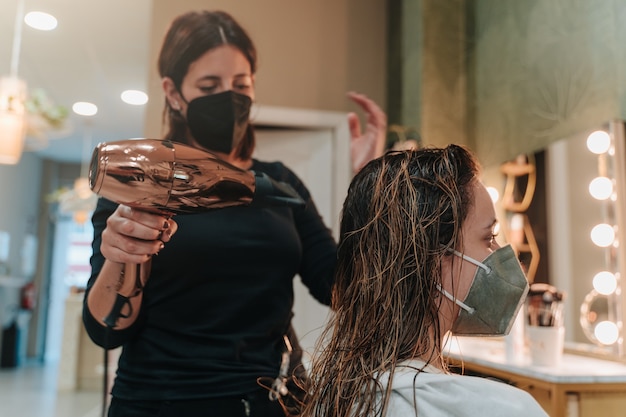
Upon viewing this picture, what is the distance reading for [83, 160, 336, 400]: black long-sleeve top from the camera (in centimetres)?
100

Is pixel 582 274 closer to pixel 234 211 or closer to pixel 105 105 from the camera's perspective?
pixel 234 211

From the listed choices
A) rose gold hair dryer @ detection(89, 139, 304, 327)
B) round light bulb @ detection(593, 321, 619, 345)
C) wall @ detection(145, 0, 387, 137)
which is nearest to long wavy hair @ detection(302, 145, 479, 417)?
rose gold hair dryer @ detection(89, 139, 304, 327)

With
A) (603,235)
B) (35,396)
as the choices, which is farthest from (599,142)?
(35,396)

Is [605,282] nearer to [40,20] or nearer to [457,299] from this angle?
[457,299]

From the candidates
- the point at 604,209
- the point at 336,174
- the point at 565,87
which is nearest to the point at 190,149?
the point at 604,209

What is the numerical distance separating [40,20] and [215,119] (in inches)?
61.2

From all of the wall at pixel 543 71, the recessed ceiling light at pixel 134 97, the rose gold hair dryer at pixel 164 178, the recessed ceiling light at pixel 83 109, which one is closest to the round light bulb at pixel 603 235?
the wall at pixel 543 71

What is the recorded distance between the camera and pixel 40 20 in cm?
234

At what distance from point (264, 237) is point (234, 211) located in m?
0.08

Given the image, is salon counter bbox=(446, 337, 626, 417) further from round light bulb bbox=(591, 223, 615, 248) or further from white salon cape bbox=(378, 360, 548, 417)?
white salon cape bbox=(378, 360, 548, 417)

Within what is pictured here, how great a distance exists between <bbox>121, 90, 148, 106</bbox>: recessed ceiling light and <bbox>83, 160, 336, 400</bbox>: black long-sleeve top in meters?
1.46

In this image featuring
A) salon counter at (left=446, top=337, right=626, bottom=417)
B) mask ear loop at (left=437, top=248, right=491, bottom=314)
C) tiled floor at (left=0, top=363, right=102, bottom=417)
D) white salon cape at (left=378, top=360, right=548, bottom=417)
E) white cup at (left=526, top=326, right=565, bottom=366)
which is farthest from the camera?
tiled floor at (left=0, top=363, right=102, bottom=417)

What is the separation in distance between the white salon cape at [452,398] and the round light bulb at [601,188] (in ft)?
4.70

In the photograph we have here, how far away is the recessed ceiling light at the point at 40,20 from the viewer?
232 centimetres
